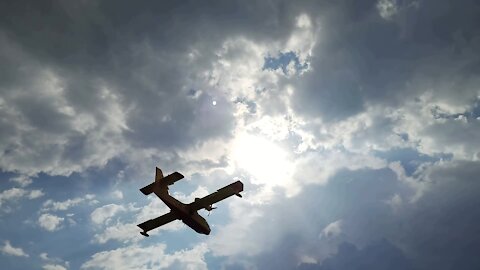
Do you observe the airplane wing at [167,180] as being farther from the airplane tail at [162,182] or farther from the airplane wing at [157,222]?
the airplane wing at [157,222]

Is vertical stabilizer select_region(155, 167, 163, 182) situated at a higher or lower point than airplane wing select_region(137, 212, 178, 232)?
higher

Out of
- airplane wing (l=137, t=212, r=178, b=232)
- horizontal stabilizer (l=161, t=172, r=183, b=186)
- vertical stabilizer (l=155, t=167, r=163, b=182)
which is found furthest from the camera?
airplane wing (l=137, t=212, r=178, b=232)

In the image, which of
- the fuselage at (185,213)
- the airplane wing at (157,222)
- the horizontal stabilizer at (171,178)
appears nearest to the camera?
the fuselage at (185,213)

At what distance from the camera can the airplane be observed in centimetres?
2497

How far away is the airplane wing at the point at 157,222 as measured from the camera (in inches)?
1085

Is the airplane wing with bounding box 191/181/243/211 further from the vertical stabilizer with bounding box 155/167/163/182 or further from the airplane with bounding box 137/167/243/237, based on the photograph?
the vertical stabilizer with bounding box 155/167/163/182

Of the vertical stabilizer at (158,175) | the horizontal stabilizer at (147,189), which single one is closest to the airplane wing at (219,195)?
the vertical stabilizer at (158,175)

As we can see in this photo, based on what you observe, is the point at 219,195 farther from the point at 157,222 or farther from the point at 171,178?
the point at 157,222

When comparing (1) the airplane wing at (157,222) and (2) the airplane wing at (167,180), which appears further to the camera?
(1) the airplane wing at (157,222)

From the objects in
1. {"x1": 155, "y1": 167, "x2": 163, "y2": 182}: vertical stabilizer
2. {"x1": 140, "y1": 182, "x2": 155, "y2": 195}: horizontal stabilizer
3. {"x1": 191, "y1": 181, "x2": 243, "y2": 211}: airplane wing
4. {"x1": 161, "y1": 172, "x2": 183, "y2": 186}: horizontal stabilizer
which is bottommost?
{"x1": 191, "y1": 181, "x2": 243, "y2": 211}: airplane wing

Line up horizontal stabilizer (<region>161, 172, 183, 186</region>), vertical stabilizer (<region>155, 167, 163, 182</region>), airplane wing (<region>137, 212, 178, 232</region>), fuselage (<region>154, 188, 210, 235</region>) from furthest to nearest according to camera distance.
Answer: airplane wing (<region>137, 212, 178, 232</region>)
vertical stabilizer (<region>155, 167, 163, 182</region>)
horizontal stabilizer (<region>161, 172, 183, 186</region>)
fuselage (<region>154, 188, 210, 235</region>)

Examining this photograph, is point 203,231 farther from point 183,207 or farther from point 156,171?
point 156,171

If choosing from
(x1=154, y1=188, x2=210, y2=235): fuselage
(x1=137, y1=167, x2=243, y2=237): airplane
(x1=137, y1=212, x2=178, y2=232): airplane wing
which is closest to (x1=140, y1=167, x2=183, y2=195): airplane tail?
(x1=137, y1=167, x2=243, y2=237): airplane

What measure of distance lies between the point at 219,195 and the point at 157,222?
7160 millimetres
